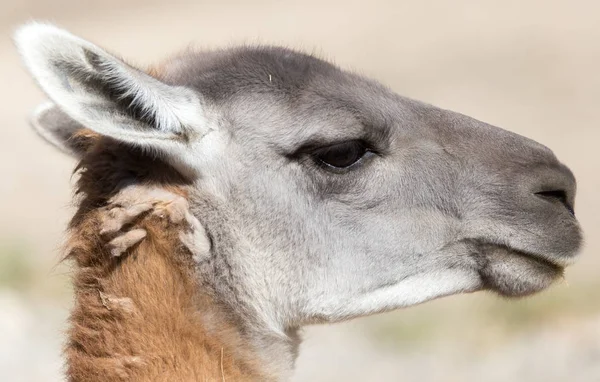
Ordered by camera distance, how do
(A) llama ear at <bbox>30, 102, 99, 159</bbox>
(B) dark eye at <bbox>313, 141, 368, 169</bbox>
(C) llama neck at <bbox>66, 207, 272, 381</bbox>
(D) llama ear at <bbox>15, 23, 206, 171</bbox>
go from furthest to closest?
(A) llama ear at <bbox>30, 102, 99, 159</bbox>
(B) dark eye at <bbox>313, 141, 368, 169</bbox>
(C) llama neck at <bbox>66, 207, 272, 381</bbox>
(D) llama ear at <bbox>15, 23, 206, 171</bbox>

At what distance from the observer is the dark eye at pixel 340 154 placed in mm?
4020

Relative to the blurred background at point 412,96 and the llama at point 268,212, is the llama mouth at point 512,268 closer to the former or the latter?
the llama at point 268,212

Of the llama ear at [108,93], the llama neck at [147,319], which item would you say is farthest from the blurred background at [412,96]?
the llama ear at [108,93]

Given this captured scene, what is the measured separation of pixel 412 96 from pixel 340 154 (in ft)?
38.2

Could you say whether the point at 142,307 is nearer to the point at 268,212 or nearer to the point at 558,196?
the point at 268,212

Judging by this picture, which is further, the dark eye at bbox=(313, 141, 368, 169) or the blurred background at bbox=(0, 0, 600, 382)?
the blurred background at bbox=(0, 0, 600, 382)

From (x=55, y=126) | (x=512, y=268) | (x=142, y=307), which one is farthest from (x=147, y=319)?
(x=512, y=268)

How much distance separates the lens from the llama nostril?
13.4 feet

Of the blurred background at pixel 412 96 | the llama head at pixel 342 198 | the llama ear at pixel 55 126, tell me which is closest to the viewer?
the llama head at pixel 342 198

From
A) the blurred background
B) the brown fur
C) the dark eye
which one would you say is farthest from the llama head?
the blurred background

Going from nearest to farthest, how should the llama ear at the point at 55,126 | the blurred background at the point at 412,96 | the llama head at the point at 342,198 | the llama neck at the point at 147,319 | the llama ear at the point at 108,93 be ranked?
the llama ear at the point at 108,93 → the llama neck at the point at 147,319 → the llama head at the point at 342,198 → the llama ear at the point at 55,126 → the blurred background at the point at 412,96

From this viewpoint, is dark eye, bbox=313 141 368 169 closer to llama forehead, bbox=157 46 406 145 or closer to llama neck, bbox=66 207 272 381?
llama forehead, bbox=157 46 406 145

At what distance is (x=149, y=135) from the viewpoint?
3.70m

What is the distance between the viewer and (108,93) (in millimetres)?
3691
